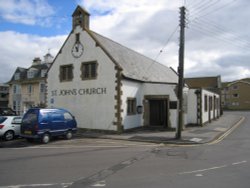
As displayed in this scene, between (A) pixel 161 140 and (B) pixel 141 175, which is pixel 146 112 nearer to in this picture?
(A) pixel 161 140

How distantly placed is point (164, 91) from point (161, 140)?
7190 mm

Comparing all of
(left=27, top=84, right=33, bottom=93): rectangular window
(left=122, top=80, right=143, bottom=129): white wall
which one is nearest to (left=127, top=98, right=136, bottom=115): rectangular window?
(left=122, top=80, right=143, bottom=129): white wall

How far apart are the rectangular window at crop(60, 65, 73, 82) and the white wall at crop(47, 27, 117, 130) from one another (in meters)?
0.36

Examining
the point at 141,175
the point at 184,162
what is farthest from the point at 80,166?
the point at 184,162

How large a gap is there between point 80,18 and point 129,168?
17.0m

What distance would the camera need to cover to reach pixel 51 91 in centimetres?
2477

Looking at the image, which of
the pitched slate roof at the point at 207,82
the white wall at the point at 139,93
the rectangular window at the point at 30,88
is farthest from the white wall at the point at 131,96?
the pitched slate roof at the point at 207,82

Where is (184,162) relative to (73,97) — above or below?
below

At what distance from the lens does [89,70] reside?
22.3 metres

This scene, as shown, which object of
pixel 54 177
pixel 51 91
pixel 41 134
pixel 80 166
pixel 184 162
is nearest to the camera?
pixel 54 177

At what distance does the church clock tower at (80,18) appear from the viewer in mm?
22917

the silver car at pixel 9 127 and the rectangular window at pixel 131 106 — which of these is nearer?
the silver car at pixel 9 127

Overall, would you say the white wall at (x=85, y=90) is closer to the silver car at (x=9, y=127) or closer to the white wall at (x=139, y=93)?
the white wall at (x=139, y=93)

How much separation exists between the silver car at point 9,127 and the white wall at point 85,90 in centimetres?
562
